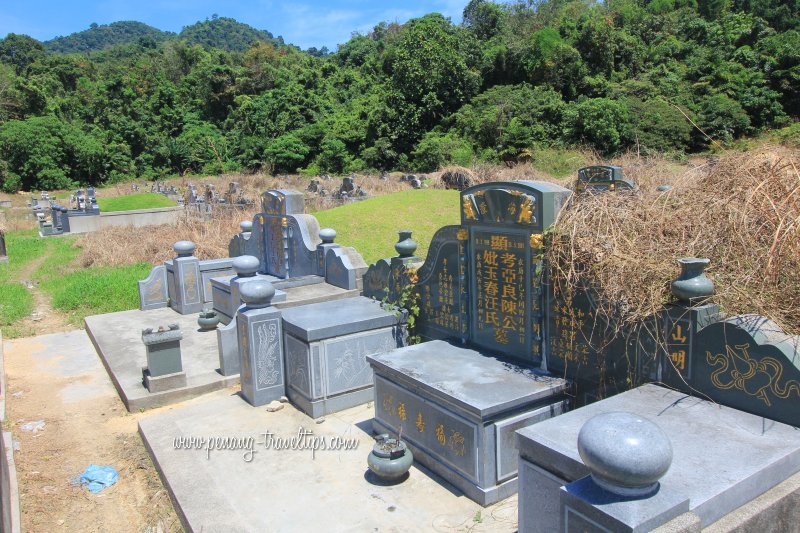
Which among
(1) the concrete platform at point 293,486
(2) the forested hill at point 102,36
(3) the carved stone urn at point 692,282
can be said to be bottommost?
(1) the concrete platform at point 293,486

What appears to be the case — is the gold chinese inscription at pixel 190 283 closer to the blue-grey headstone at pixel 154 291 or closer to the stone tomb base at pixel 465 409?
the blue-grey headstone at pixel 154 291

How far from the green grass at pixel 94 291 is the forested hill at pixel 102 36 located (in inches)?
6167

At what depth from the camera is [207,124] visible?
166ft

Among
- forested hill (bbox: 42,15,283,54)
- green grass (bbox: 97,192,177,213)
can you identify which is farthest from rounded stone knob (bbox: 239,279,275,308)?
forested hill (bbox: 42,15,283,54)

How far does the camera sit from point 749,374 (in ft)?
12.5

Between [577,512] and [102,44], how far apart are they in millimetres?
192905

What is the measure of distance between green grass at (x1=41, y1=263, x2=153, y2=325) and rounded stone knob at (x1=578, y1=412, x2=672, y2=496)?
37.3ft

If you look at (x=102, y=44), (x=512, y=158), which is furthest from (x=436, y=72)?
(x=102, y=44)

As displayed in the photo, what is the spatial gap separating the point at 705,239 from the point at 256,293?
4625 millimetres

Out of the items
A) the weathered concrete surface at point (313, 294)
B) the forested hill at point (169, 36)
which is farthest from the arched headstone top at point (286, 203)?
the forested hill at point (169, 36)

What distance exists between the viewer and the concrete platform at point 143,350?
7413 mm

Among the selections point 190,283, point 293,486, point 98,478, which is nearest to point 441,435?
point 293,486

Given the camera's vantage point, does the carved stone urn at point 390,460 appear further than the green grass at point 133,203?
No

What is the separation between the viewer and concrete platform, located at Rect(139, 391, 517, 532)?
4500mm
